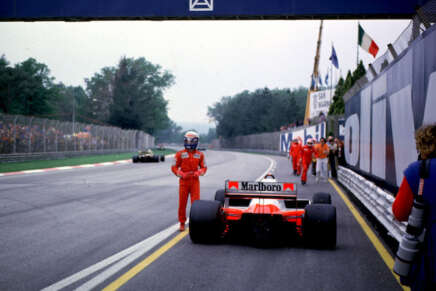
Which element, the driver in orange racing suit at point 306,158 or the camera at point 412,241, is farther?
the driver in orange racing suit at point 306,158

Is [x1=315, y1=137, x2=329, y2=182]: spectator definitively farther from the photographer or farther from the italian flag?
the photographer

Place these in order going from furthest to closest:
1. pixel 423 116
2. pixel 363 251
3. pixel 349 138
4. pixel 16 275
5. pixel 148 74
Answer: pixel 148 74 → pixel 349 138 → pixel 423 116 → pixel 363 251 → pixel 16 275

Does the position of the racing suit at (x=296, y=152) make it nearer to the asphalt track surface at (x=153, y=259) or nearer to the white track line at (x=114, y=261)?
the asphalt track surface at (x=153, y=259)

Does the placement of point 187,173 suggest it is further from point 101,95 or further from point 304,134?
point 101,95

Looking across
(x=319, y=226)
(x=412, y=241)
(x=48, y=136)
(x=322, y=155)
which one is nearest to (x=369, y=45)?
(x=322, y=155)

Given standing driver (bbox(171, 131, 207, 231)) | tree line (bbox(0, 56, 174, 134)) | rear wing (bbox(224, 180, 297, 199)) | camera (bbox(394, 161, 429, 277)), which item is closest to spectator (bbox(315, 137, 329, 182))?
standing driver (bbox(171, 131, 207, 231))

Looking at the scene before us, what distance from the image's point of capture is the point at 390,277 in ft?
17.9

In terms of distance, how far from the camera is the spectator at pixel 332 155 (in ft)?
67.4

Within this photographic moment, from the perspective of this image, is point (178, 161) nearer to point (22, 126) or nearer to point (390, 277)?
point (390, 277)

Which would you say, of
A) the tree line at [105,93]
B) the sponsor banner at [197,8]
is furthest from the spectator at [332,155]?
the tree line at [105,93]

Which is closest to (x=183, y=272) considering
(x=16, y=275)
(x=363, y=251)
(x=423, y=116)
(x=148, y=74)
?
(x=16, y=275)

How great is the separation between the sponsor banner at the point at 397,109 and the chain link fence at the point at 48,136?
62.9 feet

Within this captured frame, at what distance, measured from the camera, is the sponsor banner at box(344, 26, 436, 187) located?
7.35 metres

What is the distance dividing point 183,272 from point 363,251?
269 cm
